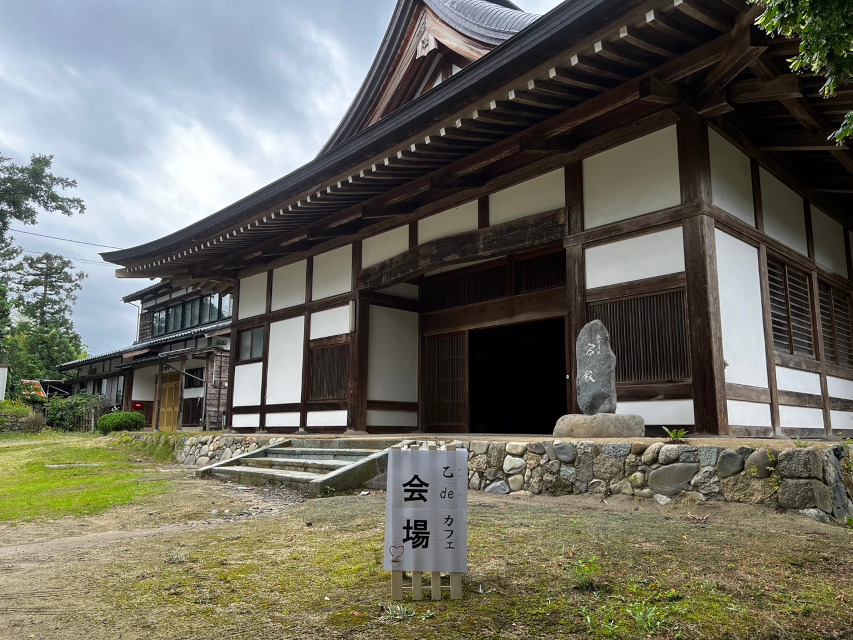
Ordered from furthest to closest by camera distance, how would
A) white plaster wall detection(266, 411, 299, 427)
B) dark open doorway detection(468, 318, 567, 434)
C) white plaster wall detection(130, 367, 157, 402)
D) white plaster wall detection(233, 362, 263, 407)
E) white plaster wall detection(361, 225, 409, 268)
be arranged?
white plaster wall detection(130, 367, 157, 402), dark open doorway detection(468, 318, 567, 434), white plaster wall detection(233, 362, 263, 407), white plaster wall detection(266, 411, 299, 427), white plaster wall detection(361, 225, 409, 268)

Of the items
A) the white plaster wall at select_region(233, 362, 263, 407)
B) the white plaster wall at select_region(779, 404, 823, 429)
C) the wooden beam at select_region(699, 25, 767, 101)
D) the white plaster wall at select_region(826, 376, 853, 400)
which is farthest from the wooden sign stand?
the white plaster wall at select_region(233, 362, 263, 407)

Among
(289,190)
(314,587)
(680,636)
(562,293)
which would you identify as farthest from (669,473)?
(289,190)

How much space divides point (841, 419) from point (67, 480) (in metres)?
11.9

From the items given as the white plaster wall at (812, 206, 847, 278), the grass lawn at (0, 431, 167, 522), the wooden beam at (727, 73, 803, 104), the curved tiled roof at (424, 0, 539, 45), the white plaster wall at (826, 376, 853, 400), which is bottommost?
the grass lawn at (0, 431, 167, 522)

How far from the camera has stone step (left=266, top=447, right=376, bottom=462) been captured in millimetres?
8445

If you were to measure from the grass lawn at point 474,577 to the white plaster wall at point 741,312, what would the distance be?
247 cm

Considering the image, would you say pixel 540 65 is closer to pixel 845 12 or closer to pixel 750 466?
pixel 845 12

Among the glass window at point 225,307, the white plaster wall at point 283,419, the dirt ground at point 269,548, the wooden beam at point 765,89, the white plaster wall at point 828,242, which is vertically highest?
the glass window at point 225,307

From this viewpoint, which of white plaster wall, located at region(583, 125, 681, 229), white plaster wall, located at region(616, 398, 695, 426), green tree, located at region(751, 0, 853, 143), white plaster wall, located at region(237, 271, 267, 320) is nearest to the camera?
green tree, located at region(751, 0, 853, 143)

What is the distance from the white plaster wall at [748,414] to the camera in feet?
22.1

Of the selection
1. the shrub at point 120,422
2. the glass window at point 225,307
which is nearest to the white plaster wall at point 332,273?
the shrub at point 120,422

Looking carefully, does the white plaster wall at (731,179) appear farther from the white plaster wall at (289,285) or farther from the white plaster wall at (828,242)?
the white plaster wall at (289,285)

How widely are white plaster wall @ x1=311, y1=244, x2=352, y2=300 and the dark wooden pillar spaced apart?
6498 mm

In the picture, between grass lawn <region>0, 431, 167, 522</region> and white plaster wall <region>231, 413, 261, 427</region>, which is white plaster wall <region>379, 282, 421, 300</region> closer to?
white plaster wall <region>231, 413, 261, 427</region>
